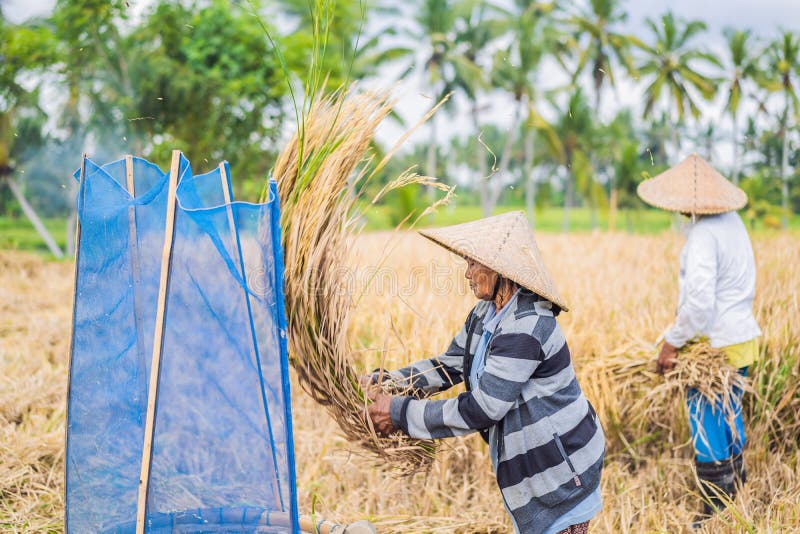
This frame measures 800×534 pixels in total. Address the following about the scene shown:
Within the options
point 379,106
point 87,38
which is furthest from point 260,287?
point 87,38

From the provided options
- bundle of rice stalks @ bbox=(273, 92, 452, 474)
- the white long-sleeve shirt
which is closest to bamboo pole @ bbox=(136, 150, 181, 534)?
bundle of rice stalks @ bbox=(273, 92, 452, 474)

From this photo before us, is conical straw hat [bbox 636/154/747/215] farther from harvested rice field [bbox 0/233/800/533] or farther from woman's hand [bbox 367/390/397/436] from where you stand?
woman's hand [bbox 367/390/397/436]

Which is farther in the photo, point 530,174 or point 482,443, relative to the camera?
point 530,174

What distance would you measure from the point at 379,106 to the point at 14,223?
43.1 feet

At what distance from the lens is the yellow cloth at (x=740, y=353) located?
275cm

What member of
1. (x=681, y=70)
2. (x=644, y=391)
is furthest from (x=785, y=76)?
(x=644, y=391)

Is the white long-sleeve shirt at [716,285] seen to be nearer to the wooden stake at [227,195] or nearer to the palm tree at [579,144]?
the wooden stake at [227,195]

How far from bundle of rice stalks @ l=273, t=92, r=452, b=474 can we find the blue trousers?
135 centimetres

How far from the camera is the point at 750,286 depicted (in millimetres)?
2744

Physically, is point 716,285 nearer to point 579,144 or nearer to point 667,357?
point 667,357

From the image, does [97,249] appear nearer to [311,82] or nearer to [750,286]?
[311,82]

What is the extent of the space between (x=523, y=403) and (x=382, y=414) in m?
0.37

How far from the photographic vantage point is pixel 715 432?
2.70 m

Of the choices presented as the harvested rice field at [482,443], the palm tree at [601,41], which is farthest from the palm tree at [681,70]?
the harvested rice field at [482,443]
